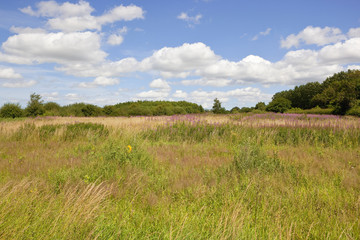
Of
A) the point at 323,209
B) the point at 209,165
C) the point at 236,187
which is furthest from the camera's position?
the point at 209,165

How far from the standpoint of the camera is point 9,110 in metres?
28.0

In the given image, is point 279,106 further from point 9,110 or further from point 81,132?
point 9,110

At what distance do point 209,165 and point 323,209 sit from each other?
8.74 ft

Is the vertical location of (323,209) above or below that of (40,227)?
below

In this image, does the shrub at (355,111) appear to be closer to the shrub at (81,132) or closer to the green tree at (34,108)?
the shrub at (81,132)

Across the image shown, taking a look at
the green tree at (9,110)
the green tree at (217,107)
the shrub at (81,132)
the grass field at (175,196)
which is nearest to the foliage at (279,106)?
the green tree at (217,107)

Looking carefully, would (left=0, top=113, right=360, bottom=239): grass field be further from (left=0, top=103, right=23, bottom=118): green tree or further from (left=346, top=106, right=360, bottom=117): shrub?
(left=0, top=103, right=23, bottom=118): green tree

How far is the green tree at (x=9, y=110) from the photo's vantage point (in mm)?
27922

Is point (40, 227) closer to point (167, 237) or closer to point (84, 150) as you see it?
point (167, 237)

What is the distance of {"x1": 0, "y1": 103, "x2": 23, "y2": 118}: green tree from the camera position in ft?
91.6

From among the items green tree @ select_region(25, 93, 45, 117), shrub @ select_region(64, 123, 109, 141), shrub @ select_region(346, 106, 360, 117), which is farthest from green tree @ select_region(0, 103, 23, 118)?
shrub @ select_region(346, 106, 360, 117)

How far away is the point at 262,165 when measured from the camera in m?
5.00

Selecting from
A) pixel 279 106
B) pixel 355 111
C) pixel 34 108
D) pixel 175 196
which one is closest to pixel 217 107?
pixel 279 106

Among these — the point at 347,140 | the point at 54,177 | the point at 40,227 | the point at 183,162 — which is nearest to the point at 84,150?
the point at 54,177
